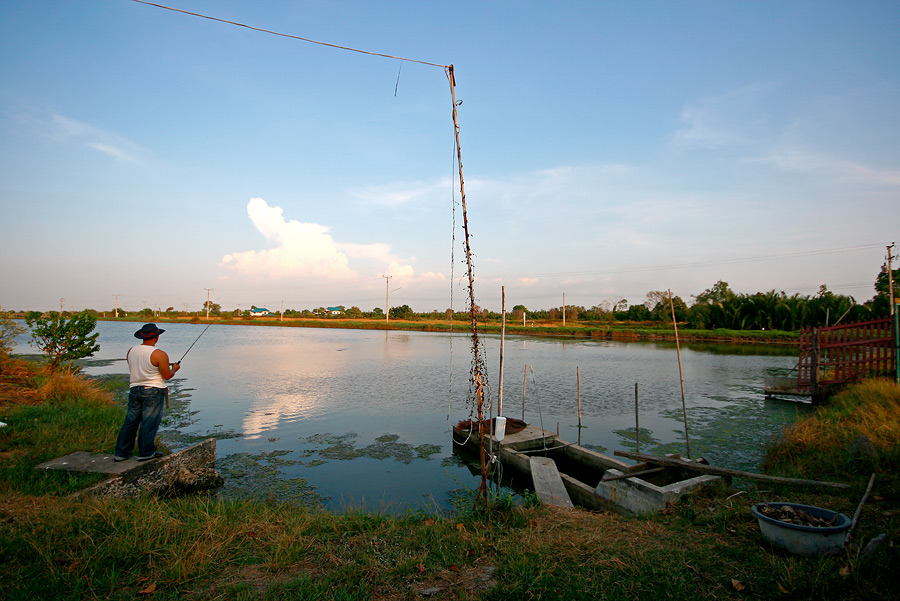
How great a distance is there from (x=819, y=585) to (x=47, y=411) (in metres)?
11.1

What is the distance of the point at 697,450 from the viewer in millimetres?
10320

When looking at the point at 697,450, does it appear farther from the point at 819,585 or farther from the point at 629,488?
the point at 819,585

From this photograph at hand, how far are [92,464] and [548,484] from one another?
593cm

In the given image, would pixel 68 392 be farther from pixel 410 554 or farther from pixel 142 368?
pixel 410 554

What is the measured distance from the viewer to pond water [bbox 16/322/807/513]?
8.38 meters

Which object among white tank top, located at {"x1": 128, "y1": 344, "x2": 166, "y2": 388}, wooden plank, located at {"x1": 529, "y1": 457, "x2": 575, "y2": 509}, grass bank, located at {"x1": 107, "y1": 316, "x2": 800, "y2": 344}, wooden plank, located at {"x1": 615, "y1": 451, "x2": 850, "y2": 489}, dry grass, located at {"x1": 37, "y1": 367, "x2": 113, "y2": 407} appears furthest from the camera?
grass bank, located at {"x1": 107, "y1": 316, "x2": 800, "y2": 344}

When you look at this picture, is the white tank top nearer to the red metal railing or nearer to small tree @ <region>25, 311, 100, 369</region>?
small tree @ <region>25, 311, 100, 369</region>

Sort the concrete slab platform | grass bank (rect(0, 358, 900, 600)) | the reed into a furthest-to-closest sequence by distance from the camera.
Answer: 1. the reed
2. the concrete slab platform
3. grass bank (rect(0, 358, 900, 600))

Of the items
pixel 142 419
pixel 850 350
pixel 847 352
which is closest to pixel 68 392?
pixel 142 419

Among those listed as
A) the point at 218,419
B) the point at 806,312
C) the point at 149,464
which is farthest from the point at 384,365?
the point at 806,312

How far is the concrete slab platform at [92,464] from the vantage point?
551 cm

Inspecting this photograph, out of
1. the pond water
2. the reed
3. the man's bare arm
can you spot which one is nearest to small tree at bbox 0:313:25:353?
the pond water

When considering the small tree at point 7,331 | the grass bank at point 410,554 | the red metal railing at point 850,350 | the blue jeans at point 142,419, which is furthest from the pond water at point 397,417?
the small tree at point 7,331

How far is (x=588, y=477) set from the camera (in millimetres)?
8500
